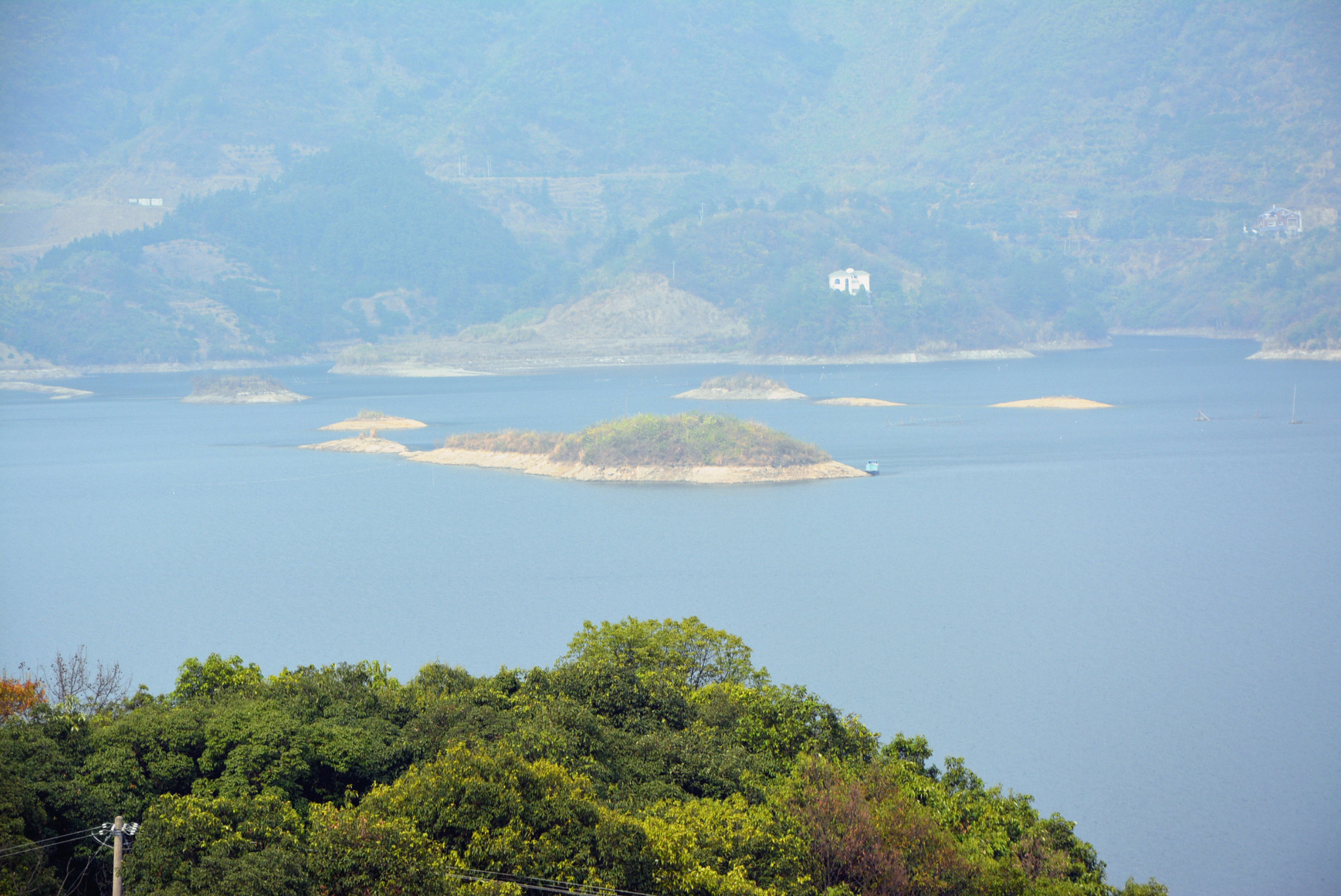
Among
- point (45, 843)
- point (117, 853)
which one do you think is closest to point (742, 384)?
point (45, 843)

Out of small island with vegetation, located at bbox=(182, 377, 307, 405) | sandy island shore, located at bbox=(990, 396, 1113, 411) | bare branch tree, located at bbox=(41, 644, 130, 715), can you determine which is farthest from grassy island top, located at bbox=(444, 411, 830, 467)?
small island with vegetation, located at bbox=(182, 377, 307, 405)

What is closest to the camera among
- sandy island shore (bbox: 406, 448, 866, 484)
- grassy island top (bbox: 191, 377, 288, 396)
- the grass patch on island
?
sandy island shore (bbox: 406, 448, 866, 484)

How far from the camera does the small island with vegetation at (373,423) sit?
383ft

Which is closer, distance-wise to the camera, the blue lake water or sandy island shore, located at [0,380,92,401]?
the blue lake water

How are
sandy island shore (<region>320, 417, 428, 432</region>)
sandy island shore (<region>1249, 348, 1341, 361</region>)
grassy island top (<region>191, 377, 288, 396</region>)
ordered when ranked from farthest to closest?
sandy island shore (<region>1249, 348, 1341, 361</region>), grassy island top (<region>191, 377, 288, 396</region>), sandy island shore (<region>320, 417, 428, 432</region>)

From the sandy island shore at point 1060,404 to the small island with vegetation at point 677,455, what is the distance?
50716mm

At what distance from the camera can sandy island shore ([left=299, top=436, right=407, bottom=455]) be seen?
10506 cm

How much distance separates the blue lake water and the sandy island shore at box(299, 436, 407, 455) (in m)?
2.39

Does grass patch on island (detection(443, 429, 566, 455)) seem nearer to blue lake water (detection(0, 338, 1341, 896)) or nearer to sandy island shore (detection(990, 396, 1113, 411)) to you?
blue lake water (detection(0, 338, 1341, 896))

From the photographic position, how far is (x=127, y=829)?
18125 mm

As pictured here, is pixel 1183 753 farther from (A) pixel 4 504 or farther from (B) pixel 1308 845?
(A) pixel 4 504

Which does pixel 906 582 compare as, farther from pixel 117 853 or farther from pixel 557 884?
pixel 117 853

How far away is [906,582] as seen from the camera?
57.1 meters

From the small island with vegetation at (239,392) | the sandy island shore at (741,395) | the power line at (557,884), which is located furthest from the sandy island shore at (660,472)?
the small island with vegetation at (239,392)
